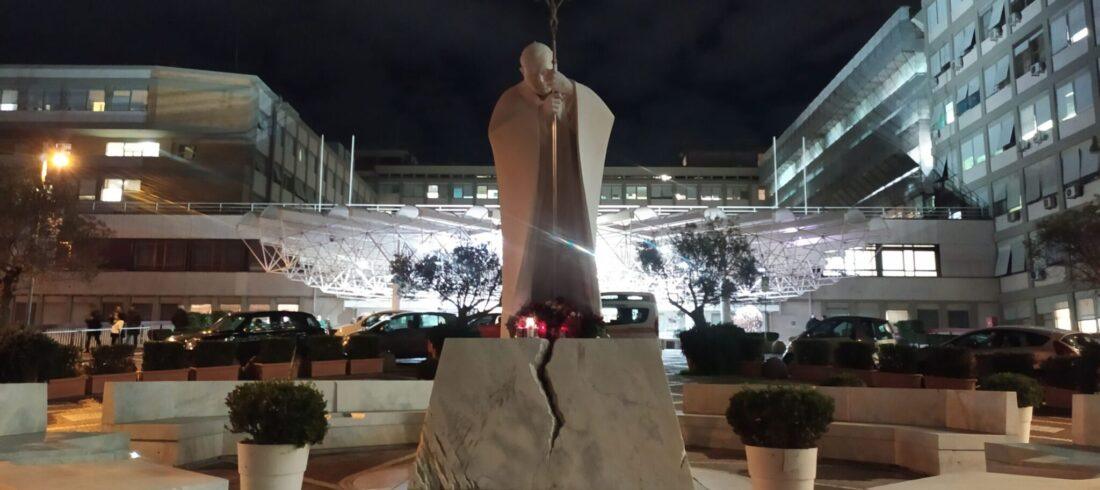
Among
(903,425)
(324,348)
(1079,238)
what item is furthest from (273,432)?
(1079,238)

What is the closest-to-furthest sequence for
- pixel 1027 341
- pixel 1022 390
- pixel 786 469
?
pixel 786 469 < pixel 1022 390 < pixel 1027 341

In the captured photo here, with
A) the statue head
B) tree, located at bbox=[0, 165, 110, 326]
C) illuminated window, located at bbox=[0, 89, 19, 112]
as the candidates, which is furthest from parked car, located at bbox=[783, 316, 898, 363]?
illuminated window, located at bbox=[0, 89, 19, 112]

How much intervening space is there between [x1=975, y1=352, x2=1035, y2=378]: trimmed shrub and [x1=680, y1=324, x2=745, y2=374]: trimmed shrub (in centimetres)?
517

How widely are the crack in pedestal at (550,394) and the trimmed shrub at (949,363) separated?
1030 cm

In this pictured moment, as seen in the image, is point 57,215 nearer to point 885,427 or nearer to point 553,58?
point 553,58

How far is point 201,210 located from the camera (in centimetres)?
4962

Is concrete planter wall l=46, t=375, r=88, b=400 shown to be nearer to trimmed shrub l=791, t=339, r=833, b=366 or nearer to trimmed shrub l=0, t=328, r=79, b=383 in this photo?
trimmed shrub l=0, t=328, r=79, b=383

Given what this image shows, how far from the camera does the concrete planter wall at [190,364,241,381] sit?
48.3 feet

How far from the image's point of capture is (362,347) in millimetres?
17609

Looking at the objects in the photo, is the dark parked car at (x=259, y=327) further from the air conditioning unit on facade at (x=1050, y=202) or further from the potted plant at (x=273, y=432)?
the air conditioning unit on facade at (x=1050, y=202)

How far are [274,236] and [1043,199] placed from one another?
3613 centimetres

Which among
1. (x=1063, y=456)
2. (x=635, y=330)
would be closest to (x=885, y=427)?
(x=1063, y=456)

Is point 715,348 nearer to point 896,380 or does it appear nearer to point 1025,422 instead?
point 896,380

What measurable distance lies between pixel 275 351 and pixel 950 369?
1262cm
